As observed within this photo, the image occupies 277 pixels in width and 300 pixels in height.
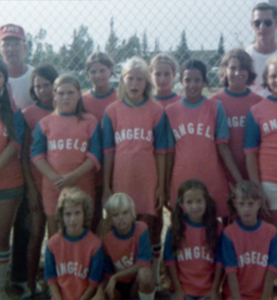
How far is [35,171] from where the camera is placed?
306 cm

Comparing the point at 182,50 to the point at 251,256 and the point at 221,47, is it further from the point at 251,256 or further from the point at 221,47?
the point at 251,256

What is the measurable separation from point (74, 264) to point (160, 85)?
4.95 ft

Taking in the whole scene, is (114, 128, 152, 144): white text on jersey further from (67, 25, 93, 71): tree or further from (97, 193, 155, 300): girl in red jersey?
(67, 25, 93, 71): tree

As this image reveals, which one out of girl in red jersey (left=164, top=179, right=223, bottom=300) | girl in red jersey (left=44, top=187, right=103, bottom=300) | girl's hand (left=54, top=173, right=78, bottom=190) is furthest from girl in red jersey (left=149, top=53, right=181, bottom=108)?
girl in red jersey (left=44, top=187, right=103, bottom=300)

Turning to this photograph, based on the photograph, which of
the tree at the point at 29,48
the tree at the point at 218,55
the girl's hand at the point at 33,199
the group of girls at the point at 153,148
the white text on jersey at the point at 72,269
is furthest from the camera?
the tree at the point at 29,48

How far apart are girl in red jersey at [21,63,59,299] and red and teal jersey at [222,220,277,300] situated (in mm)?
1406

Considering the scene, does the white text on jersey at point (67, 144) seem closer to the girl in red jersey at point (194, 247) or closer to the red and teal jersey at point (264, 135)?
the girl in red jersey at point (194, 247)

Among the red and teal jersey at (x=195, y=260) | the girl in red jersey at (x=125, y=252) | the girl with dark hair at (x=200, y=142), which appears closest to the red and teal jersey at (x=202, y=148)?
the girl with dark hair at (x=200, y=142)

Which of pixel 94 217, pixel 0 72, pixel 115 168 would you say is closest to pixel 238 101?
pixel 115 168

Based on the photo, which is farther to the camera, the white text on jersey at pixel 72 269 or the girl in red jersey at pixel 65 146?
the girl in red jersey at pixel 65 146

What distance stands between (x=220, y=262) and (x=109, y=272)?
751mm

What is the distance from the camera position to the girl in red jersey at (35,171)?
304 centimetres

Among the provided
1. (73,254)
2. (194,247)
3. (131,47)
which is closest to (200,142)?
(194,247)

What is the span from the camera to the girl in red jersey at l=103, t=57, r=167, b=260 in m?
2.77
